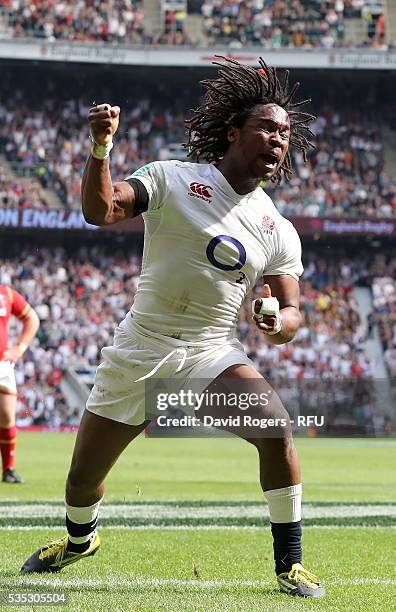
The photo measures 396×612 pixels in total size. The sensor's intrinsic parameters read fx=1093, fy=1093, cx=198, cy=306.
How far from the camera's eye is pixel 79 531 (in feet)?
17.2

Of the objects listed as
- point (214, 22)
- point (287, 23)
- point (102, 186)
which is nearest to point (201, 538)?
point (102, 186)

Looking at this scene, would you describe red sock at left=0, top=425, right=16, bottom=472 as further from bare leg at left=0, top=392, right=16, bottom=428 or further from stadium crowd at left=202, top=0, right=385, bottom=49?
stadium crowd at left=202, top=0, right=385, bottom=49

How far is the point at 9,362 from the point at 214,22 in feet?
79.0

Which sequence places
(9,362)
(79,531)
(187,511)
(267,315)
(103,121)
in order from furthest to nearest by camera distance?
(9,362), (187,511), (79,531), (267,315), (103,121)

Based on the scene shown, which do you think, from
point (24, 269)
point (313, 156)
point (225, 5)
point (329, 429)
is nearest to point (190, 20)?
point (225, 5)

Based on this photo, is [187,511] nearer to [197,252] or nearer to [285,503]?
[285,503]

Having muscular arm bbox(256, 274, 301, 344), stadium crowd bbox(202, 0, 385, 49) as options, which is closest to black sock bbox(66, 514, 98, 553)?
muscular arm bbox(256, 274, 301, 344)

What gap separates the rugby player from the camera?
15.8 feet

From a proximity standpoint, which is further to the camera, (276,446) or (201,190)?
(201,190)

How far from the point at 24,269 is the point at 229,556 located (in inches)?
929

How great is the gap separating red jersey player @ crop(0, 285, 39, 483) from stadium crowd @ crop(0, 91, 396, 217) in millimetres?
19391

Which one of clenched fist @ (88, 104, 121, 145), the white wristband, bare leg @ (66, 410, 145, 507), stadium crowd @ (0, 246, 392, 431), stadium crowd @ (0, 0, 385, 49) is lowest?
stadium crowd @ (0, 246, 392, 431)

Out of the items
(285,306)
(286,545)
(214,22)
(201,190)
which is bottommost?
(286,545)

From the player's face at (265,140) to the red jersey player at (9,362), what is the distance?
6102 millimetres
